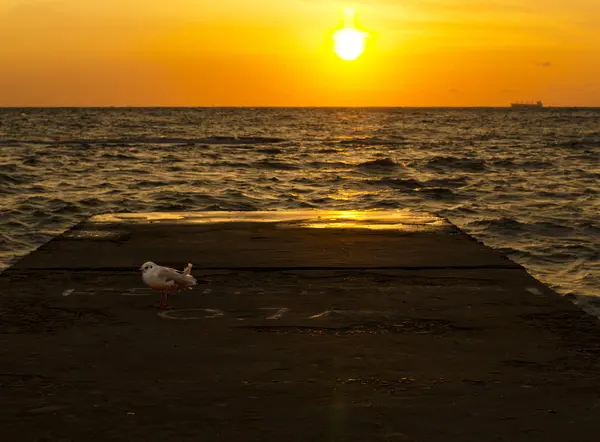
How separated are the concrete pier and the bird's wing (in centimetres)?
14

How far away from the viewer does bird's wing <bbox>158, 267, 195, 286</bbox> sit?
5.86 m

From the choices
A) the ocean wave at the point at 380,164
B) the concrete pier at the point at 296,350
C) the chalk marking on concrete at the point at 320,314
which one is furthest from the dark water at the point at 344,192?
the chalk marking on concrete at the point at 320,314

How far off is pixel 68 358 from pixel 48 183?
26669mm

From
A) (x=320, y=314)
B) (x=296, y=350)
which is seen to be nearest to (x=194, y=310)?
(x=320, y=314)

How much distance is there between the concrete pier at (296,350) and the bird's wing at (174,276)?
0.45ft

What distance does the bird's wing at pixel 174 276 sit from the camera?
19.2 ft

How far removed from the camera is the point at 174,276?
5969 millimetres

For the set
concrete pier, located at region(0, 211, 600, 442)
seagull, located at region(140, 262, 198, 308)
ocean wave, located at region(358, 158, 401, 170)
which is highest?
ocean wave, located at region(358, 158, 401, 170)

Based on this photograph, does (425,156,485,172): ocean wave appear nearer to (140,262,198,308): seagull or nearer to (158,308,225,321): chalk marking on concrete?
(140,262,198,308): seagull

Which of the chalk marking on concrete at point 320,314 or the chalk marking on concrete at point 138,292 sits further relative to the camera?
the chalk marking on concrete at point 138,292

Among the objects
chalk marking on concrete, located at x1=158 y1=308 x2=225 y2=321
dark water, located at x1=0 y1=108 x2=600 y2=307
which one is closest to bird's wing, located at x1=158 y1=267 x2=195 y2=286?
chalk marking on concrete, located at x1=158 y1=308 x2=225 y2=321

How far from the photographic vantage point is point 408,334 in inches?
197

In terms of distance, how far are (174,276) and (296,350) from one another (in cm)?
165

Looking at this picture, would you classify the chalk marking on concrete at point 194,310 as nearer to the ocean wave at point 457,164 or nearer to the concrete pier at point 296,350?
the concrete pier at point 296,350
